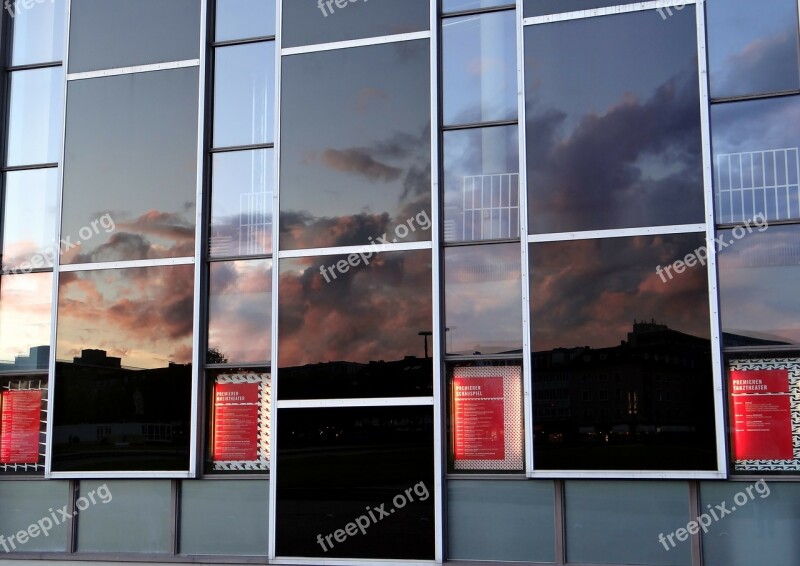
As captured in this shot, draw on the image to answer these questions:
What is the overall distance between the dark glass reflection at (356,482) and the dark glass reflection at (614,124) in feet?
8.47

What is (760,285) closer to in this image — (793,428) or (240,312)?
(793,428)

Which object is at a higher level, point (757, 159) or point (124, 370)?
point (757, 159)

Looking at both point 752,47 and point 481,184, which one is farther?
point 481,184

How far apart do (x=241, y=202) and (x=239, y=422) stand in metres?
2.47

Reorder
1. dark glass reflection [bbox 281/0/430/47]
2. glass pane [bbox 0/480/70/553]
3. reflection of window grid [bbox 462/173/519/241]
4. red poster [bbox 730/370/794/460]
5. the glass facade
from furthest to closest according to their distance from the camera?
glass pane [bbox 0/480/70/553]
dark glass reflection [bbox 281/0/430/47]
reflection of window grid [bbox 462/173/519/241]
the glass facade
red poster [bbox 730/370/794/460]

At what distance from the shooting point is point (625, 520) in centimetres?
861

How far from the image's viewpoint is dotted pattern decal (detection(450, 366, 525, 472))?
354 inches

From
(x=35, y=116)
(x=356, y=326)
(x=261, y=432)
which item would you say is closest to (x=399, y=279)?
(x=356, y=326)

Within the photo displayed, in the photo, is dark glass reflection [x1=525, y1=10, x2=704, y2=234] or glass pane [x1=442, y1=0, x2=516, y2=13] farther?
glass pane [x1=442, y1=0, x2=516, y2=13]

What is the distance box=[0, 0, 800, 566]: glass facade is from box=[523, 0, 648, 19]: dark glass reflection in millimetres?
34

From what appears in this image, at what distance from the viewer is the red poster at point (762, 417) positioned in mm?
8336

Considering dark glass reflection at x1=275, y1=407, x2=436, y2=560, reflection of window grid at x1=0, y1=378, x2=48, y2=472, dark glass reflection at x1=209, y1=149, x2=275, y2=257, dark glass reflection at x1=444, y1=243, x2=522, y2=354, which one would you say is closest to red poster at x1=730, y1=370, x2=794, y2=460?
dark glass reflection at x1=444, y1=243, x2=522, y2=354

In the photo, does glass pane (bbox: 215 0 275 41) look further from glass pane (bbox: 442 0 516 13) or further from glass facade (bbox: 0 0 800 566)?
glass pane (bbox: 442 0 516 13)

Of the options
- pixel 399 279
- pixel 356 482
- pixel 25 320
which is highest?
pixel 399 279
